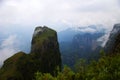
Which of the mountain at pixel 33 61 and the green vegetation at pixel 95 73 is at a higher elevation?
the mountain at pixel 33 61

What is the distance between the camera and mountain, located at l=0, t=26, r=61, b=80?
159 m

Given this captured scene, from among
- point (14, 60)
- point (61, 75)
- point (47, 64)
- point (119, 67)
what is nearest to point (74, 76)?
point (61, 75)

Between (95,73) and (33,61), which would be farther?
(33,61)

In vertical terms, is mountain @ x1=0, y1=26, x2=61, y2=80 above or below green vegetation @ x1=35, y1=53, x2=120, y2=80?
above

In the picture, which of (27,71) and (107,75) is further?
(27,71)

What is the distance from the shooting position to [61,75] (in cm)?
5241

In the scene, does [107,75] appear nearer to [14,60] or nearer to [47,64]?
[14,60]

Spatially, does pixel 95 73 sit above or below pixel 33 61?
below

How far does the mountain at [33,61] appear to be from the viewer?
159 metres

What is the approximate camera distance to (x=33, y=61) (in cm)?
17175

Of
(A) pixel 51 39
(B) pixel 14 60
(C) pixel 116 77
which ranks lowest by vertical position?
(C) pixel 116 77

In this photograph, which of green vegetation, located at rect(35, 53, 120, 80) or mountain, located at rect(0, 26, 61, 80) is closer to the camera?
green vegetation, located at rect(35, 53, 120, 80)

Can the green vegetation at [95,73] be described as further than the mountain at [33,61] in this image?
No

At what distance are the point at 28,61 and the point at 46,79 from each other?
392ft
